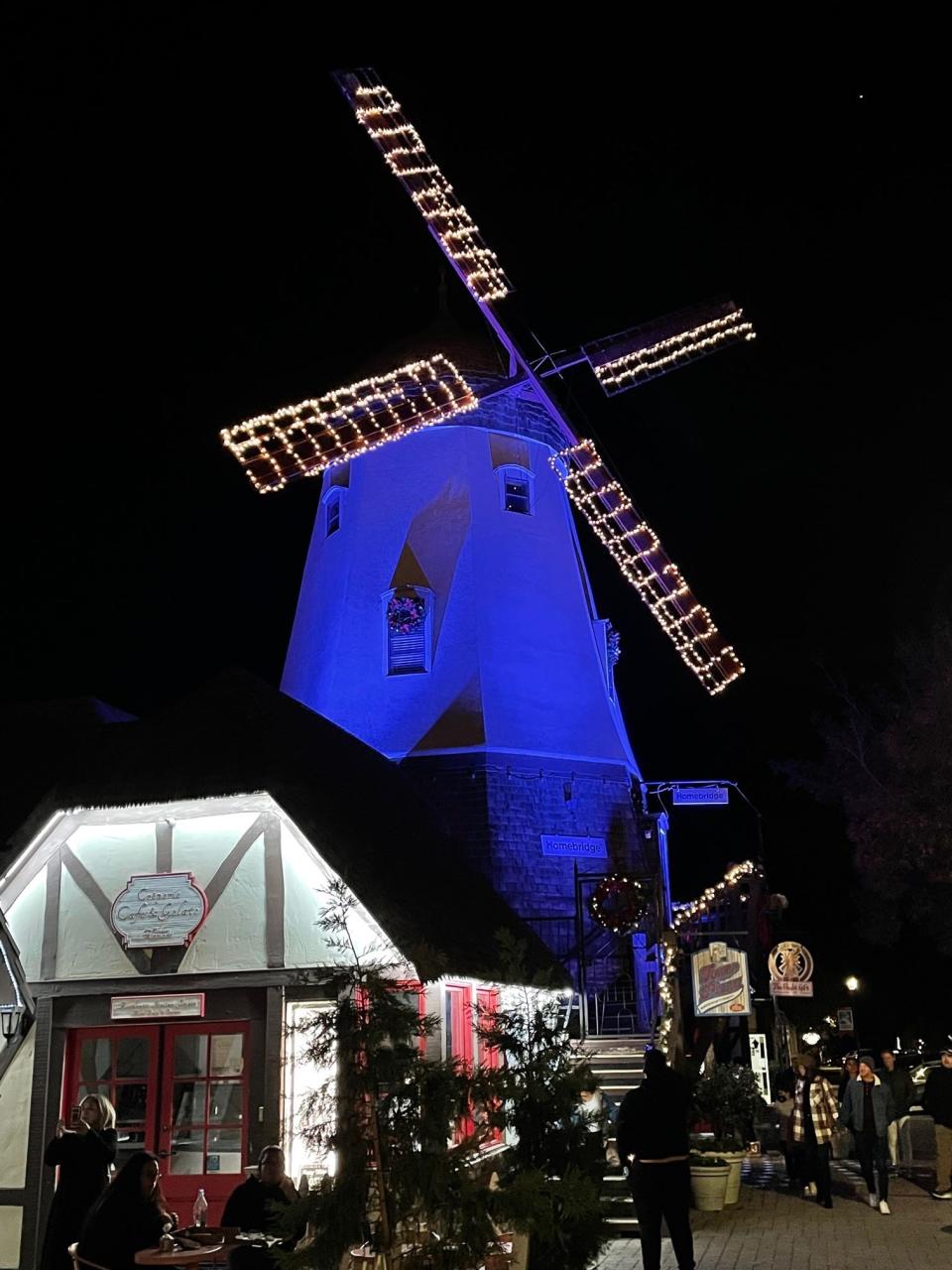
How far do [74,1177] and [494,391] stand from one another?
17.4 m

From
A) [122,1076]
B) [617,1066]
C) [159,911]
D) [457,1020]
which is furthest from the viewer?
[617,1066]

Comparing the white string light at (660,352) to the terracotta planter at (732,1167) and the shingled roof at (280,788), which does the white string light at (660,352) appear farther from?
the terracotta planter at (732,1167)

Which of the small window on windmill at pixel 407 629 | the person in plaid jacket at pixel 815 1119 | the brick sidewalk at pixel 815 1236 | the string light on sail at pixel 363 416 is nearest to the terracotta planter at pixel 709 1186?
the brick sidewalk at pixel 815 1236

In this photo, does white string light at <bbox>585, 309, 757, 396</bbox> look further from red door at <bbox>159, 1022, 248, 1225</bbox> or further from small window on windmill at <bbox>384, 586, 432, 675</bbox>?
red door at <bbox>159, 1022, 248, 1225</bbox>

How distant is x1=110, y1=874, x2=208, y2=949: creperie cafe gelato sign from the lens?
1175 centimetres

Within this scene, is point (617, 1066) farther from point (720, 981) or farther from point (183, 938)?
point (183, 938)

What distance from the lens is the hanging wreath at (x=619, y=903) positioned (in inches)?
736

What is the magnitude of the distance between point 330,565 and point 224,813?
448 inches

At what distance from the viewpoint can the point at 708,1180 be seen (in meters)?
13.2

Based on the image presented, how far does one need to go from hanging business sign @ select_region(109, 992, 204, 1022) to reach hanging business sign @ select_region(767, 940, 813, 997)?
1543 centimetres

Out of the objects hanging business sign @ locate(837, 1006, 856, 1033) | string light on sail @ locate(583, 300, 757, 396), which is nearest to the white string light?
string light on sail @ locate(583, 300, 757, 396)

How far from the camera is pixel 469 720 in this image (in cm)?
2025

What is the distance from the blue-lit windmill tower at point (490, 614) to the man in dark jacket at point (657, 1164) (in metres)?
9.52

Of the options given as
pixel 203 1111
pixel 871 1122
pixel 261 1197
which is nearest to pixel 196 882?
pixel 203 1111
